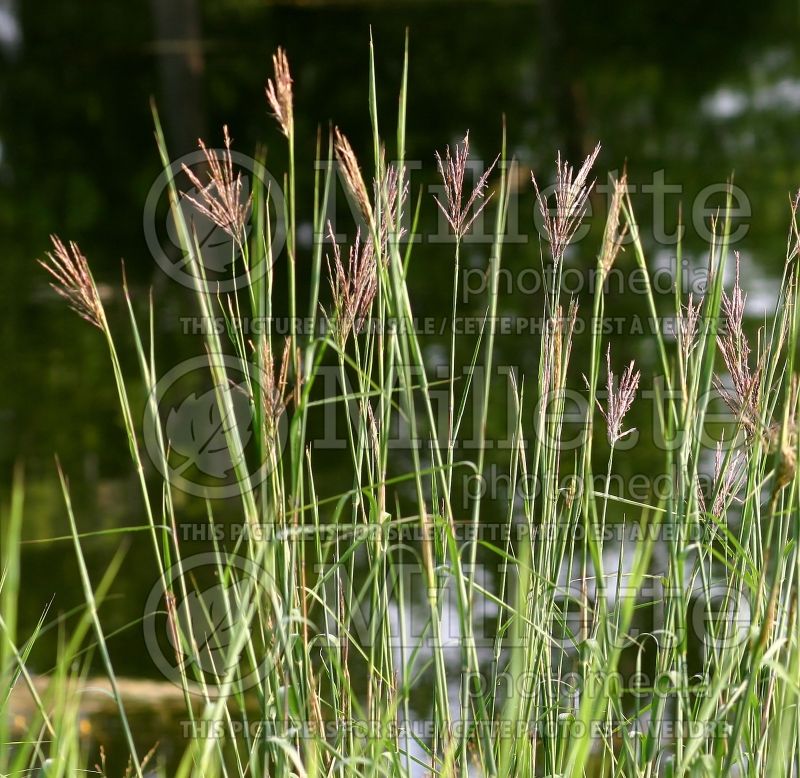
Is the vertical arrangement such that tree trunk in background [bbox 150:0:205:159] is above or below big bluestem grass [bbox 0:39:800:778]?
above

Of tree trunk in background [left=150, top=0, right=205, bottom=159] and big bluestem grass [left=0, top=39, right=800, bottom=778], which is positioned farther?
tree trunk in background [left=150, top=0, right=205, bottom=159]

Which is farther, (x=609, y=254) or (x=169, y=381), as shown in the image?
(x=169, y=381)

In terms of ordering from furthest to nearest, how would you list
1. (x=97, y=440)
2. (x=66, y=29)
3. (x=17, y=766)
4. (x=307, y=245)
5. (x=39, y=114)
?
(x=66, y=29)
(x=39, y=114)
(x=307, y=245)
(x=97, y=440)
(x=17, y=766)

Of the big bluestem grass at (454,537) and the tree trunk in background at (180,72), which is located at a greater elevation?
the tree trunk in background at (180,72)

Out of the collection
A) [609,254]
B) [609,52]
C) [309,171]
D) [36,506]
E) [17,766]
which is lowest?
[36,506]

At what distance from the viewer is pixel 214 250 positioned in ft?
13.3

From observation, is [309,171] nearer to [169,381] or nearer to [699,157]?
[699,157]

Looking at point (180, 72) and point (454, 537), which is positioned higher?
point (180, 72)

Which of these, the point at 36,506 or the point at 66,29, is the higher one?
the point at 66,29

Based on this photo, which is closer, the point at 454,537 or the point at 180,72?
the point at 454,537

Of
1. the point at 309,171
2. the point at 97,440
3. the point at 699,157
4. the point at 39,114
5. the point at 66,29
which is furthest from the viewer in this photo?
the point at 66,29

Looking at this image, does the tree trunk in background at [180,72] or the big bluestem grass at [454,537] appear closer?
the big bluestem grass at [454,537]

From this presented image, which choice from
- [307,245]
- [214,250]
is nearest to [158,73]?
[307,245]

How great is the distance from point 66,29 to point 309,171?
12.8ft
